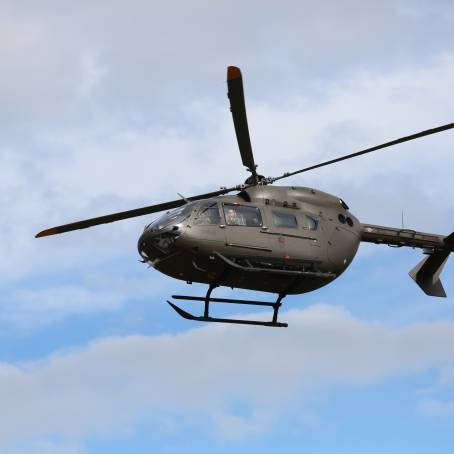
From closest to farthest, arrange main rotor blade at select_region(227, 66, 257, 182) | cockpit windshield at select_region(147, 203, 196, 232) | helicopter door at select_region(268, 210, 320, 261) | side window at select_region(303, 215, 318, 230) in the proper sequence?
1. main rotor blade at select_region(227, 66, 257, 182)
2. cockpit windshield at select_region(147, 203, 196, 232)
3. helicopter door at select_region(268, 210, 320, 261)
4. side window at select_region(303, 215, 318, 230)

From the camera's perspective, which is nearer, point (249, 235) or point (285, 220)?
point (249, 235)

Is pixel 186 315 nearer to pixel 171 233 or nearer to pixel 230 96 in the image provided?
pixel 171 233

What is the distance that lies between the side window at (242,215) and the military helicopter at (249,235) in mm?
28

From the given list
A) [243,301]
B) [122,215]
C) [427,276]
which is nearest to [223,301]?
[243,301]

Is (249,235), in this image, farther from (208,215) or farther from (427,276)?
(427,276)

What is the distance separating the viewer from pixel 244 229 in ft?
99.7

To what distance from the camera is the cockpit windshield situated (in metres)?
29.9

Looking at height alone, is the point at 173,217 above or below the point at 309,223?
below

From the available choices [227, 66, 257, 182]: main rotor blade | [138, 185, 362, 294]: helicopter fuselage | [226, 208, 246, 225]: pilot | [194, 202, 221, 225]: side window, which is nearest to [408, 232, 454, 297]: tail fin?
[138, 185, 362, 294]: helicopter fuselage

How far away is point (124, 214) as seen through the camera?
106 feet

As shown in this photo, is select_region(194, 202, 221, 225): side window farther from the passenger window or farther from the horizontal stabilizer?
the horizontal stabilizer

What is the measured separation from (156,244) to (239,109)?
4368 millimetres

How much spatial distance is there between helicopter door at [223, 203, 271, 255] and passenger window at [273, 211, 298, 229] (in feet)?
1.71

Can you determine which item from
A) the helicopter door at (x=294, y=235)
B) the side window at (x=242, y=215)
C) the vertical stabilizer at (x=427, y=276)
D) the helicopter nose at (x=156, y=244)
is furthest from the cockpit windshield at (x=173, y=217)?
the vertical stabilizer at (x=427, y=276)
